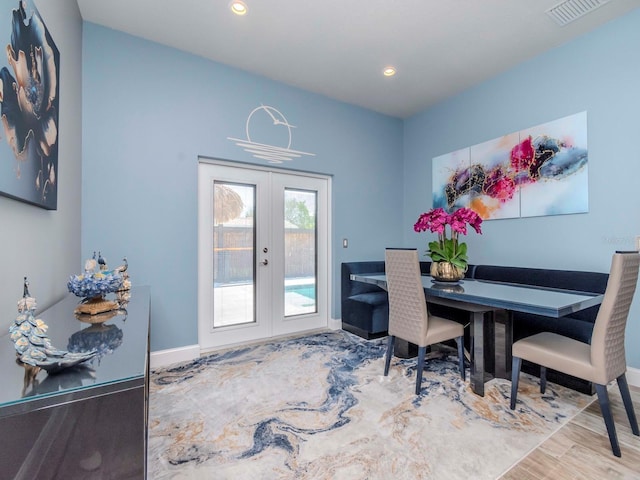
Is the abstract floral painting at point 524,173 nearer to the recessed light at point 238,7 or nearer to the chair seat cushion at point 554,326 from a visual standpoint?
the chair seat cushion at point 554,326

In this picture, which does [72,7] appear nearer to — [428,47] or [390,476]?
[428,47]

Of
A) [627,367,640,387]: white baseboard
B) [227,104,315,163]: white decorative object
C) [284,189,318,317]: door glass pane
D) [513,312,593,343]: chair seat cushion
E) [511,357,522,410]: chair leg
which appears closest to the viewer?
[511,357,522,410]: chair leg

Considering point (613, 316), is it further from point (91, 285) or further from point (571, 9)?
point (91, 285)

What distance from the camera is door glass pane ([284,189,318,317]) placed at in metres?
3.60

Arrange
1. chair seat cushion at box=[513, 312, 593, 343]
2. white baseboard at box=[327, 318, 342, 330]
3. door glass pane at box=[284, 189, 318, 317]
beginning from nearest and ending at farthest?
chair seat cushion at box=[513, 312, 593, 343], door glass pane at box=[284, 189, 318, 317], white baseboard at box=[327, 318, 342, 330]

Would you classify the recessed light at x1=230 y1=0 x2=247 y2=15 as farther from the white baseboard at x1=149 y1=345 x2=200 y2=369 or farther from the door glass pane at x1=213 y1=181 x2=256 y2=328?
the white baseboard at x1=149 y1=345 x2=200 y2=369

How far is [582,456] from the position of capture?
1.56 m

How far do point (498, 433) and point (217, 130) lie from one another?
3326 millimetres

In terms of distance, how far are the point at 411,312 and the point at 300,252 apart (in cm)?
175

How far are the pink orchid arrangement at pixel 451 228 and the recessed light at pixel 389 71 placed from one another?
172 cm

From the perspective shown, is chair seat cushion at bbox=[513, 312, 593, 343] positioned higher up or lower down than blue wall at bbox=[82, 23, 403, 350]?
lower down

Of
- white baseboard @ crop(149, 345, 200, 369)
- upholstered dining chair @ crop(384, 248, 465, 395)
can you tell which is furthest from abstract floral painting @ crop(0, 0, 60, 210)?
upholstered dining chair @ crop(384, 248, 465, 395)

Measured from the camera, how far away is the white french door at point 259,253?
3082 millimetres

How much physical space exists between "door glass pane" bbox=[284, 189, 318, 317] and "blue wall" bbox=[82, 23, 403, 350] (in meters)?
0.44
